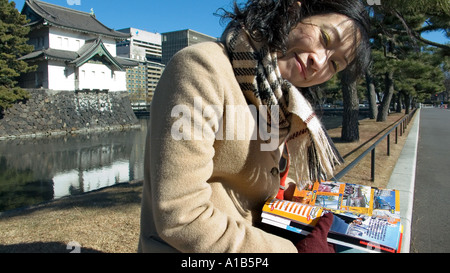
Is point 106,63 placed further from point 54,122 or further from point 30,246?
point 30,246

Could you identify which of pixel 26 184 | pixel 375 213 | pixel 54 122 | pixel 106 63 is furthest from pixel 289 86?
pixel 106 63

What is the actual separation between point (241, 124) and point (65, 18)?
1093 inches

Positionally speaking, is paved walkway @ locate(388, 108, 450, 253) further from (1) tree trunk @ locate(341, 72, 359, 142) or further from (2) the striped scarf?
(2) the striped scarf

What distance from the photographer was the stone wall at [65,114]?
19.7 m

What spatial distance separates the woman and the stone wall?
21.4 metres

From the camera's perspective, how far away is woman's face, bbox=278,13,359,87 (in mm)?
997

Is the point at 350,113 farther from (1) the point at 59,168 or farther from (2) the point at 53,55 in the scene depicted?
(2) the point at 53,55

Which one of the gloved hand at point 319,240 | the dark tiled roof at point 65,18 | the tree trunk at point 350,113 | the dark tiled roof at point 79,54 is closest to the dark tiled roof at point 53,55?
the dark tiled roof at point 79,54

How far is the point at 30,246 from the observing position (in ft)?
9.53

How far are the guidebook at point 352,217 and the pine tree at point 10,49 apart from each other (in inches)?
792

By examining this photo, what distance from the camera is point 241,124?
0.90 metres

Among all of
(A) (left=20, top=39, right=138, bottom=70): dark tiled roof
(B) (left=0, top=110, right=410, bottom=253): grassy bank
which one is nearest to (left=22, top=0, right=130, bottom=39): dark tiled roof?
(A) (left=20, top=39, right=138, bottom=70): dark tiled roof

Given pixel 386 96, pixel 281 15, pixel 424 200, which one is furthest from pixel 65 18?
pixel 281 15
